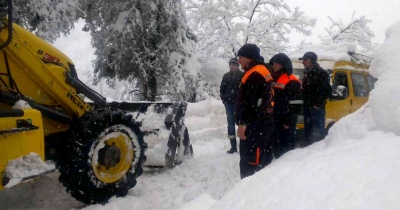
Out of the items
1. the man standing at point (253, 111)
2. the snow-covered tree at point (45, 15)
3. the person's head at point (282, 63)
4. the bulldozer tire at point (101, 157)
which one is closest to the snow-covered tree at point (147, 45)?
the snow-covered tree at point (45, 15)

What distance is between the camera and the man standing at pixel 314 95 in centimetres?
598

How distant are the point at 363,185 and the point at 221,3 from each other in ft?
52.2

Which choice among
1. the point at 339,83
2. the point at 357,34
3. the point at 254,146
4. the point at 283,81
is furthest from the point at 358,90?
the point at 357,34

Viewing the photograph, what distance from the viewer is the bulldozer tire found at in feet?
13.2

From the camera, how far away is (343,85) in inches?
302

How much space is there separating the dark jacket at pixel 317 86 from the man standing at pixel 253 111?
6.92 ft

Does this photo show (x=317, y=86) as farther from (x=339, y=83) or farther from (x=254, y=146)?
(x=254, y=146)

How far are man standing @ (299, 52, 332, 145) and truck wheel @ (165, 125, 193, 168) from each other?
2.03m

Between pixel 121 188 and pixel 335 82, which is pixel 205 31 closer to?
pixel 335 82

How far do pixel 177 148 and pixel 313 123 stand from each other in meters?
2.28

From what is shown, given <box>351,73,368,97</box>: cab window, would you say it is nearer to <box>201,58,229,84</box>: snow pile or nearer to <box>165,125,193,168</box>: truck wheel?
<box>165,125,193,168</box>: truck wheel

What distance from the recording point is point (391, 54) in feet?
12.2

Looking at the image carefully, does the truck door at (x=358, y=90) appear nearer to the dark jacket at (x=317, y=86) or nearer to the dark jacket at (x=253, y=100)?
the dark jacket at (x=317, y=86)

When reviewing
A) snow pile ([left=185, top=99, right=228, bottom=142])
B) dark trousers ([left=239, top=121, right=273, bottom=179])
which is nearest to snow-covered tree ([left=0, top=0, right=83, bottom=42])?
snow pile ([left=185, top=99, right=228, bottom=142])
